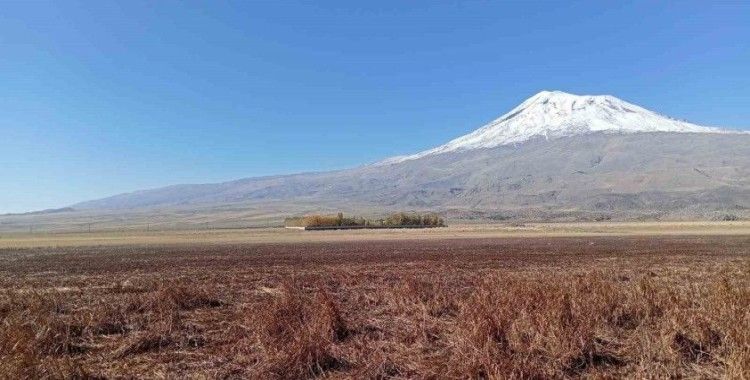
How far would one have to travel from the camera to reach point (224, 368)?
24.7 ft

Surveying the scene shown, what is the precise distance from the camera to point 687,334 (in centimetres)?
819

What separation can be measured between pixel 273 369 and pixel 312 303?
3783 mm

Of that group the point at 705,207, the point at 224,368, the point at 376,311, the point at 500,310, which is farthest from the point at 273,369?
the point at 705,207

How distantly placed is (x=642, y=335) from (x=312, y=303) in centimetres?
605

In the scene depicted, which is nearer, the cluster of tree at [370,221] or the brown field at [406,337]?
the brown field at [406,337]

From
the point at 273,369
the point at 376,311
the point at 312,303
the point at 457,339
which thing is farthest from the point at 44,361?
the point at 376,311

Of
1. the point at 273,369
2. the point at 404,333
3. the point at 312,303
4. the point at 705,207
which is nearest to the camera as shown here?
the point at 273,369

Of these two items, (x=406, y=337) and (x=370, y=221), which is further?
(x=370, y=221)

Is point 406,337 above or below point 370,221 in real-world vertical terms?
below

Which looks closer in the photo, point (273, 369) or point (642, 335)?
point (273, 369)

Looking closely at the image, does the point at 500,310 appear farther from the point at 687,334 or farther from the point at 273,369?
the point at 273,369

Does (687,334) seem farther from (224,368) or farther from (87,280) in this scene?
(87,280)

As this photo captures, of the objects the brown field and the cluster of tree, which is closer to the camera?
the brown field

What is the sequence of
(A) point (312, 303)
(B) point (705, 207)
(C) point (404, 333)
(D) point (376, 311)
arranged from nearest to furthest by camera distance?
(C) point (404, 333), (A) point (312, 303), (D) point (376, 311), (B) point (705, 207)
